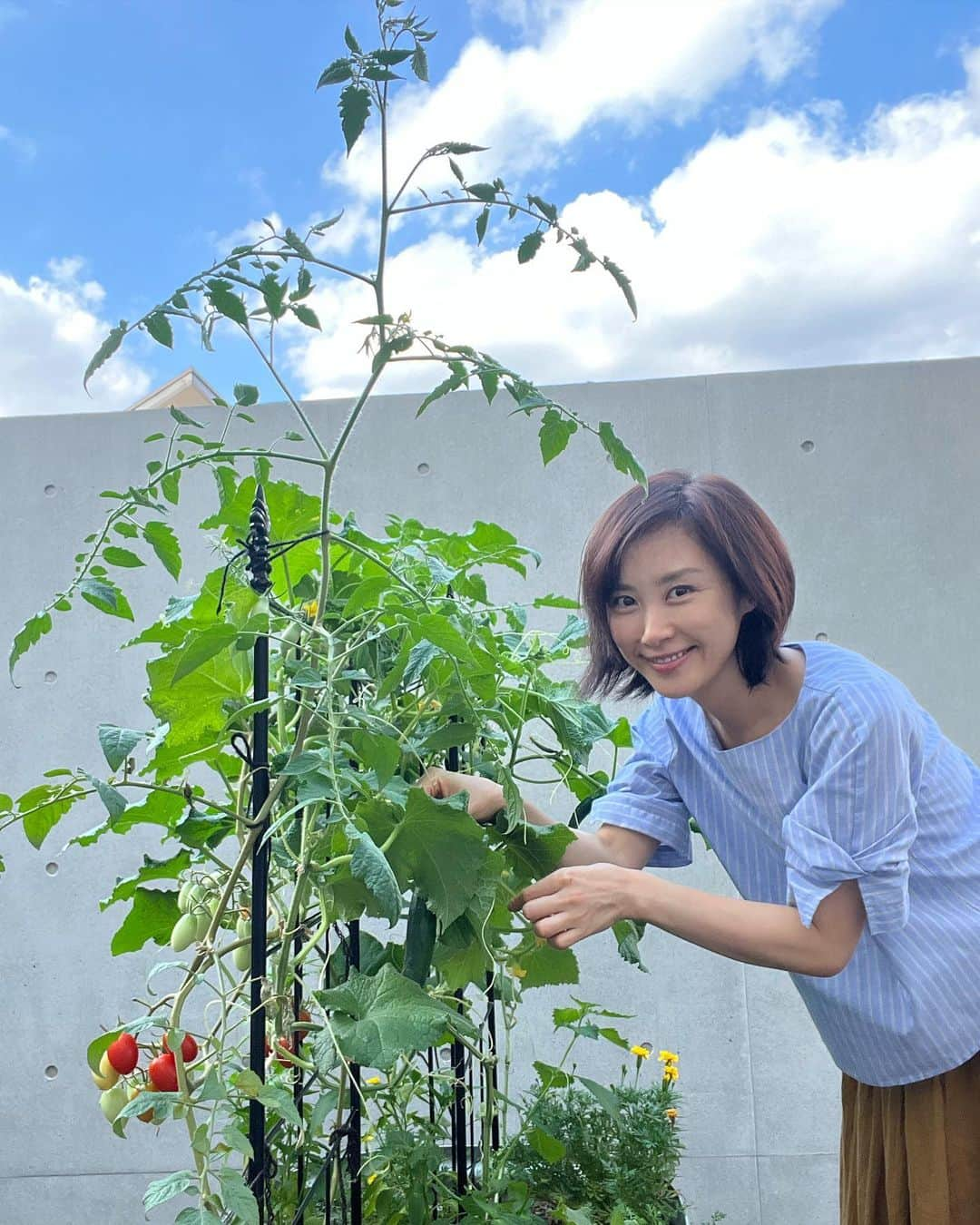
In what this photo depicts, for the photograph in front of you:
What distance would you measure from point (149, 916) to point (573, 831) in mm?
423

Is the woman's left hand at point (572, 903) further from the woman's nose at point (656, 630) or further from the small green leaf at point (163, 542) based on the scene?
the small green leaf at point (163, 542)

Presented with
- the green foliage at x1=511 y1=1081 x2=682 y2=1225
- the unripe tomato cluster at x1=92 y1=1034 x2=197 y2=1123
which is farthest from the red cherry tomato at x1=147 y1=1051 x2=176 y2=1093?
the green foliage at x1=511 y1=1081 x2=682 y2=1225

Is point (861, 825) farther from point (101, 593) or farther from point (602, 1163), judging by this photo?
point (101, 593)

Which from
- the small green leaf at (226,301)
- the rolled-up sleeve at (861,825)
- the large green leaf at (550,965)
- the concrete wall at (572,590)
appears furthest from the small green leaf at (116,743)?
the concrete wall at (572,590)

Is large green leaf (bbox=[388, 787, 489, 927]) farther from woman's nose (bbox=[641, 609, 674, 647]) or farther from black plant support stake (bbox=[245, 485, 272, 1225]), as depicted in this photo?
woman's nose (bbox=[641, 609, 674, 647])

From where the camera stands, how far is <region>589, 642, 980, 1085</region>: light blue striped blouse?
3.46ft

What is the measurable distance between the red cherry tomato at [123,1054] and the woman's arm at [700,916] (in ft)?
1.08

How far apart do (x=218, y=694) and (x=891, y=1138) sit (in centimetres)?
89

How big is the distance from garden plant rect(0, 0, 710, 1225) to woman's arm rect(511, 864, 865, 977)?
5 centimetres

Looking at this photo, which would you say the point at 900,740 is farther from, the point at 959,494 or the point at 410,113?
the point at 959,494

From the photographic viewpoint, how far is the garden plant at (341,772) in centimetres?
70

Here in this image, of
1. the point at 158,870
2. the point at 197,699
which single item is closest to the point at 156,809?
the point at 158,870

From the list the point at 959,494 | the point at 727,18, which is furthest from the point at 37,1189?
the point at 727,18

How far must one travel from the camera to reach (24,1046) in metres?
2.72
